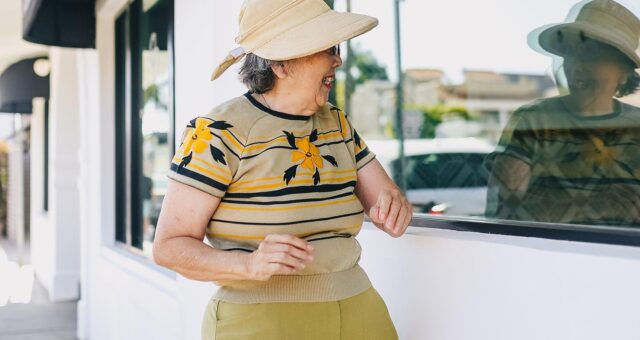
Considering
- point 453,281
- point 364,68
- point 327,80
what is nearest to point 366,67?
point 364,68

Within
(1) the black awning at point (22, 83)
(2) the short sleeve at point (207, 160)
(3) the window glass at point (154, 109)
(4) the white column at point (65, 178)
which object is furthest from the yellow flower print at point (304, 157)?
(1) the black awning at point (22, 83)

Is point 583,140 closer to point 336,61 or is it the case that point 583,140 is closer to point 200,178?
point 336,61

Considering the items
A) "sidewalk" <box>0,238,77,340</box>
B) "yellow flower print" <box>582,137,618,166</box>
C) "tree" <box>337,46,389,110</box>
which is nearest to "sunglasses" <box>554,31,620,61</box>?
"yellow flower print" <box>582,137,618,166</box>

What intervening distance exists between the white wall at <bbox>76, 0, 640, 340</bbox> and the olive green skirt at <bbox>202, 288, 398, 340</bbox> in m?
0.34

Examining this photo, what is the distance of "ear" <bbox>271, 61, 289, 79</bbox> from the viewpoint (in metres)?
1.74

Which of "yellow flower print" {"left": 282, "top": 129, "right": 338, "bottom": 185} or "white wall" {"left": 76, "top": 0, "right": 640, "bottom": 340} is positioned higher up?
"yellow flower print" {"left": 282, "top": 129, "right": 338, "bottom": 185}

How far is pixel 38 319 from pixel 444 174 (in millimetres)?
4000

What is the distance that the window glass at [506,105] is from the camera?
265cm

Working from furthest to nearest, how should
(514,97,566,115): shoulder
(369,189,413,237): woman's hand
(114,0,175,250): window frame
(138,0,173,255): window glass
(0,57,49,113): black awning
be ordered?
(0,57,49,113): black awning < (114,0,175,250): window frame < (138,0,173,255): window glass < (514,97,566,115): shoulder < (369,189,413,237): woman's hand

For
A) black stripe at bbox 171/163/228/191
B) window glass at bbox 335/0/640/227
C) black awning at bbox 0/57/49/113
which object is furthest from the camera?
black awning at bbox 0/57/49/113

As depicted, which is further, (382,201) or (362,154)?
(362,154)

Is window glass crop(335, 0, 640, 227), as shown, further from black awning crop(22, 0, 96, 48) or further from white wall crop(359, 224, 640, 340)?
black awning crop(22, 0, 96, 48)

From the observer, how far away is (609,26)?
112 inches

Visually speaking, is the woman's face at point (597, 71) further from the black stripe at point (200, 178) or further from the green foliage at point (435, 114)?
the green foliage at point (435, 114)
